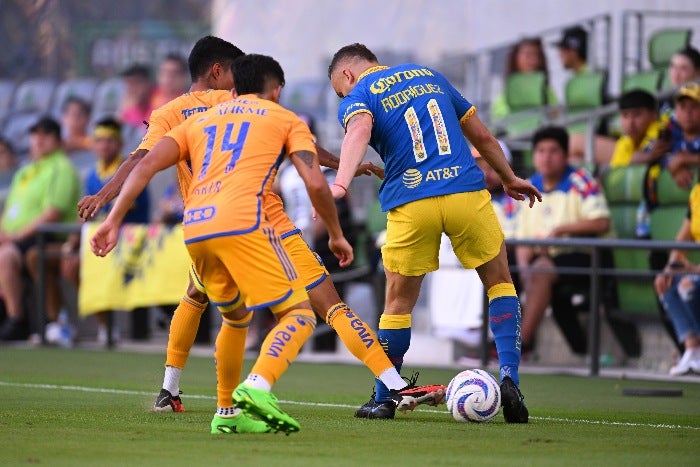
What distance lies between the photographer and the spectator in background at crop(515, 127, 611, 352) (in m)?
12.3

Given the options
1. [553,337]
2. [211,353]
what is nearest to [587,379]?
[553,337]

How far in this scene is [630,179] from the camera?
13.1m

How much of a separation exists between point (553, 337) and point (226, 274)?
5878mm

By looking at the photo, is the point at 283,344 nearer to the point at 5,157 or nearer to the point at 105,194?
the point at 105,194

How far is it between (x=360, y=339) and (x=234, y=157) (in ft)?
4.96

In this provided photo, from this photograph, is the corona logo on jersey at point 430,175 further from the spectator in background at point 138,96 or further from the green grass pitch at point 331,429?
the spectator in background at point 138,96

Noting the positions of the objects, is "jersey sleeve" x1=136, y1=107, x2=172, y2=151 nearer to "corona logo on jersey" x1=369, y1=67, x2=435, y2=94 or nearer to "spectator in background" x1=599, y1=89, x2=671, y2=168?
"corona logo on jersey" x1=369, y1=67, x2=435, y2=94

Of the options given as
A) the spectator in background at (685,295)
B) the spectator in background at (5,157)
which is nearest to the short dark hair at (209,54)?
the spectator in background at (685,295)

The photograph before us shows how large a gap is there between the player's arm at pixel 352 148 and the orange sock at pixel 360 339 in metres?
0.79

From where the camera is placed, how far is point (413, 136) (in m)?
7.85

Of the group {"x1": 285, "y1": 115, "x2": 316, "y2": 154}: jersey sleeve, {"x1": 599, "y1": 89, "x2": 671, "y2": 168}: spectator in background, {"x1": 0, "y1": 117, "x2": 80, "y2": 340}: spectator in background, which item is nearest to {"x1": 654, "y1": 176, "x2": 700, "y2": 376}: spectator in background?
{"x1": 599, "y1": 89, "x2": 671, "y2": 168}: spectator in background

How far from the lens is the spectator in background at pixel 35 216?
15.1m

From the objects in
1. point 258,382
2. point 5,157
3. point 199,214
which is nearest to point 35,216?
point 5,157

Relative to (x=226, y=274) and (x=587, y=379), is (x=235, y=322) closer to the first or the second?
(x=226, y=274)
